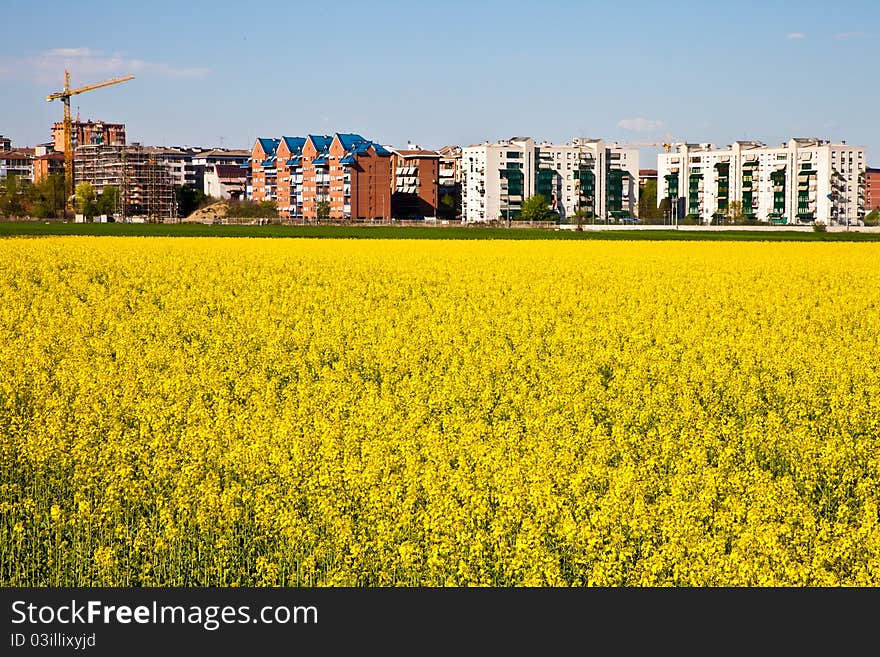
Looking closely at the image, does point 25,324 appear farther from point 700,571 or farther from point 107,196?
point 107,196

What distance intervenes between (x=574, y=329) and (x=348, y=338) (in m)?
3.78

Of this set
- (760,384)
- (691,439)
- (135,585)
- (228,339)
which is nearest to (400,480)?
(135,585)

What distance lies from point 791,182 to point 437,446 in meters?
180

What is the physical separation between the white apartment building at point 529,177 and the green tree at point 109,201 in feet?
173

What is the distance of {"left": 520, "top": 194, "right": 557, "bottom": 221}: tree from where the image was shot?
170m

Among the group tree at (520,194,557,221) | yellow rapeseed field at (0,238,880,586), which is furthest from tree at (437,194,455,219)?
yellow rapeseed field at (0,238,880,586)

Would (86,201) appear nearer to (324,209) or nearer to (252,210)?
(252,210)

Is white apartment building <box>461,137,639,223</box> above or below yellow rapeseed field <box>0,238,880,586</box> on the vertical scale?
above

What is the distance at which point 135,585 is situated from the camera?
858cm

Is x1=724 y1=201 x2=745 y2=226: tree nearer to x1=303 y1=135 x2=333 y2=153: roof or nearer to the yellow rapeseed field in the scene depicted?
x1=303 y1=135 x2=333 y2=153: roof

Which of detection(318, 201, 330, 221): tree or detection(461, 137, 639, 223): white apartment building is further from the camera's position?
detection(461, 137, 639, 223): white apartment building

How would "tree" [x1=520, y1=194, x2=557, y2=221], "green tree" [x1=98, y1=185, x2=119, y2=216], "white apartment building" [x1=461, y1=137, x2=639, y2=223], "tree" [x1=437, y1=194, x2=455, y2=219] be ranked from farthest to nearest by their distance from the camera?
"tree" [x1=437, y1=194, x2=455, y2=219]
"white apartment building" [x1=461, y1=137, x2=639, y2=223]
"green tree" [x1=98, y1=185, x2=119, y2=216]
"tree" [x1=520, y1=194, x2=557, y2=221]

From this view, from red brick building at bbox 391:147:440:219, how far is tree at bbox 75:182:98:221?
42831mm

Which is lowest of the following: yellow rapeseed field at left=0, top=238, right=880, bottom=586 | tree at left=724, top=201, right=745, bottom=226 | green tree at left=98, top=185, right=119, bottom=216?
yellow rapeseed field at left=0, top=238, right=880, bottom=586
